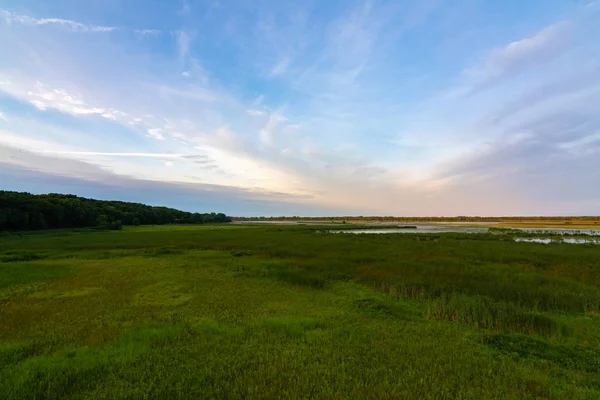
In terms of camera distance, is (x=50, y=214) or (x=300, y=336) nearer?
(x=300, y=336)

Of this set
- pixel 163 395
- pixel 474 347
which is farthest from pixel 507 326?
pixel 163 395

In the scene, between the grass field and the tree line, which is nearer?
the grass field

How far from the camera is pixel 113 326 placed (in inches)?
371

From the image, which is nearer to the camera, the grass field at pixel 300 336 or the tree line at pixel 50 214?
the grass field at pixel 300 336

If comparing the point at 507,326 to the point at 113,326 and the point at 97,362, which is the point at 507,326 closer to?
the point at 97,362

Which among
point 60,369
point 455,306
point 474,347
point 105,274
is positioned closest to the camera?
point 60,369

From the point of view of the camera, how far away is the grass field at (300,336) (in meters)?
6.05

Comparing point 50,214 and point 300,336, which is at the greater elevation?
point 50,214

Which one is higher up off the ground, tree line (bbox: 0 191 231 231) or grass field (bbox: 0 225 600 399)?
tree line (bbox: 0 191 231 231)

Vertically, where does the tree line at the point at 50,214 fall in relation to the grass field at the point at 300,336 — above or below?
above

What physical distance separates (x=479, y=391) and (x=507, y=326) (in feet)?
16.9

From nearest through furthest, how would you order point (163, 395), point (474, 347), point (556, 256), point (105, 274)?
point (163, 395)
point (474, 347)
point (105, 274)
point (556, 256)

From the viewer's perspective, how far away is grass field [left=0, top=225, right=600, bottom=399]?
6051 mm

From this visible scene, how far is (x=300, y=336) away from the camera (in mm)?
8617
